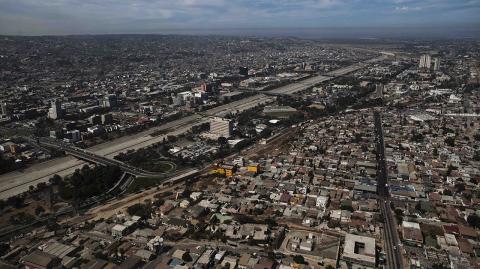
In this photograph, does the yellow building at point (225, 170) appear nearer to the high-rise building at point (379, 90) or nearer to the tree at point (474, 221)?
the tree at point (474, 221)

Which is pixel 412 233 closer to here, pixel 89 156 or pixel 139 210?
pixel 139 210

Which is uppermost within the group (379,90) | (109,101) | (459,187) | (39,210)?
(379,90)

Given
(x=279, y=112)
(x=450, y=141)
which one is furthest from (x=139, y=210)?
(x=279, y=112)

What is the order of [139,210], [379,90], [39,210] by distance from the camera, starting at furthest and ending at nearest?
1. [379,90]
2. [39,210]
3. [139,210]

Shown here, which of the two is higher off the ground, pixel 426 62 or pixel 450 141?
pixel 426 62

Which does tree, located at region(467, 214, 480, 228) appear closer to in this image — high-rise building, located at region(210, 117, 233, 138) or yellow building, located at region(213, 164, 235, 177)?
yellow building, located at region(213, 164, 235, 177)

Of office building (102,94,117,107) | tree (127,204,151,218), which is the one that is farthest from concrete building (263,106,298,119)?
tree (127,204,151,218)

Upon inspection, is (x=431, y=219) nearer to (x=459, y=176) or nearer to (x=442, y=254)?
(x=442, y=254)
